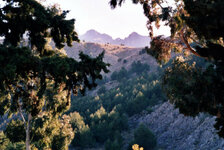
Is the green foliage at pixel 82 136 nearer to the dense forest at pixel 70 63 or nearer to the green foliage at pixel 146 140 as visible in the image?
the green foliage at pixel 146 140

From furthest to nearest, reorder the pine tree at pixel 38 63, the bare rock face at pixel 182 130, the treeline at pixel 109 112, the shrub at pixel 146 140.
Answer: the treeline at pixel 109 112, the shrub at pixel 146 140, the bare rock face at pixel 182 130, the pine tree at pixel 38 63

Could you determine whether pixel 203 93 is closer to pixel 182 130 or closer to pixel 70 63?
pixel 70 63

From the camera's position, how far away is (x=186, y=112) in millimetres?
8188

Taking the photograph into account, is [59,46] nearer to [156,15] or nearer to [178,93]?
[156,15]

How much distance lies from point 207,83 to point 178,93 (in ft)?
4.13

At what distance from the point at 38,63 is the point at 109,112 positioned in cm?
5288

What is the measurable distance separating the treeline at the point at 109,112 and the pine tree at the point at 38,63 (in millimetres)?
29481

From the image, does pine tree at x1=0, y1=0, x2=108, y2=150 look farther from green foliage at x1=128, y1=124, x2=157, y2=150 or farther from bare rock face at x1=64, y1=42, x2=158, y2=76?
bare rock face at x1=64, y1=42, x2=158, y2=76

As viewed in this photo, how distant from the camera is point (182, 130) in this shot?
133ft

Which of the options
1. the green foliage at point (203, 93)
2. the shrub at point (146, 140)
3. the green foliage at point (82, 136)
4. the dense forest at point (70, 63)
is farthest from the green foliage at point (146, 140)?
the green foliage at point (203, 93)

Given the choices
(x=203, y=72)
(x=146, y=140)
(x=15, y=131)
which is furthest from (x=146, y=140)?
(x=203, y=72)

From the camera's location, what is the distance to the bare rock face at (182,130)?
32125mm

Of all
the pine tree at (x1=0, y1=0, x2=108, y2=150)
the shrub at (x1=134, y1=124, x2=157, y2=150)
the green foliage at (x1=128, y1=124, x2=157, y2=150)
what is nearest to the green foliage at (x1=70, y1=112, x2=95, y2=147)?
the green foliage at (x1=128, y1=124, x2=157, y2=150)

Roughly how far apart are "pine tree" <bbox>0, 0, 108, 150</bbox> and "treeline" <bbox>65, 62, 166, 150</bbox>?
1161 inches
